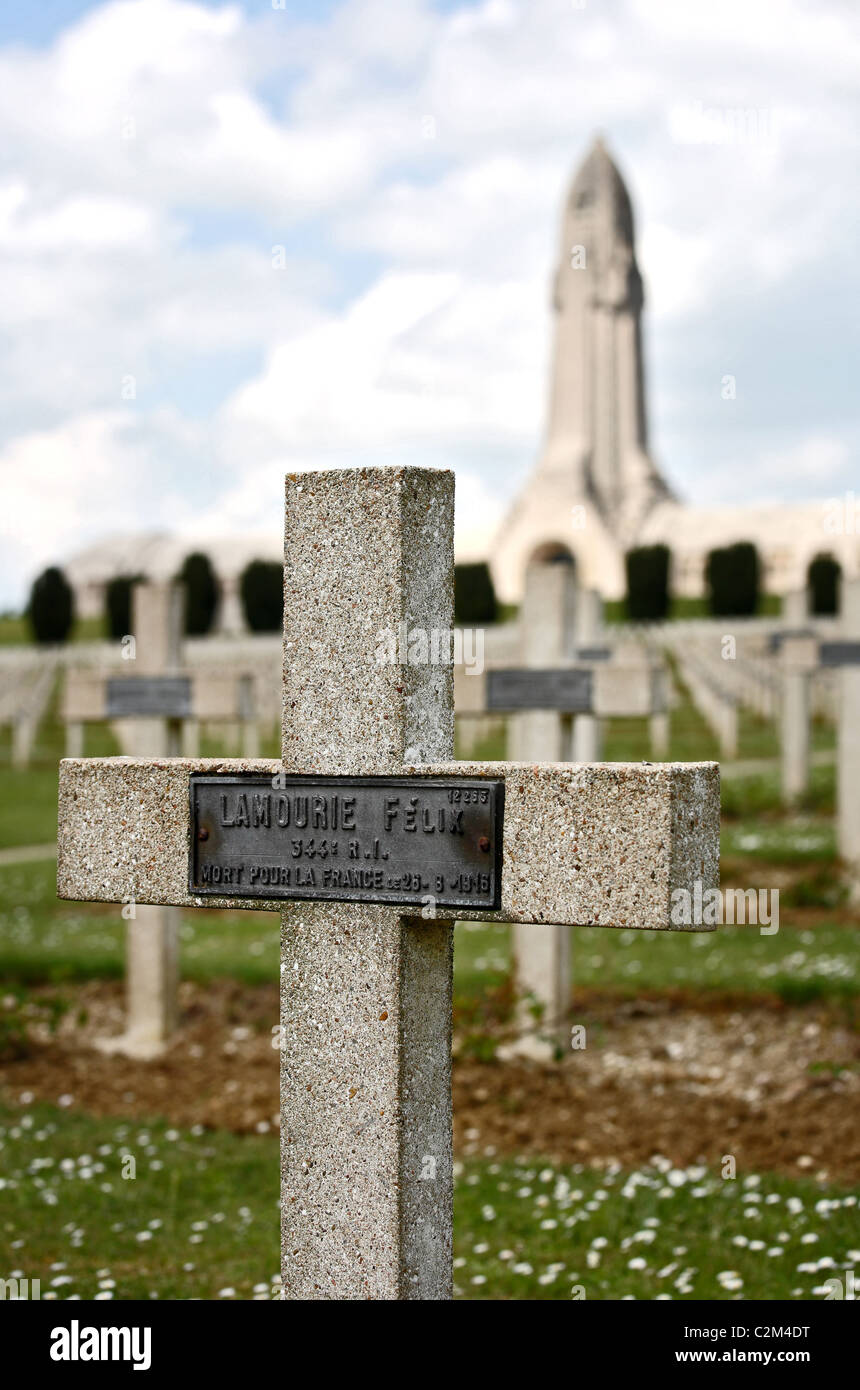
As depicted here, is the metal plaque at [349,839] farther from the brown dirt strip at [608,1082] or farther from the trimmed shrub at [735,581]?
the trimmed shrub at [735,581]

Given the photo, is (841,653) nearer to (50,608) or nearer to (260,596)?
(260,596)

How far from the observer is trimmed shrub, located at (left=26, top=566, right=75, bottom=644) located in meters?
33.7

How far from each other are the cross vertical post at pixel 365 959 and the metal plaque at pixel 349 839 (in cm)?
4

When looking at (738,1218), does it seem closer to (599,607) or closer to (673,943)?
(673,943)

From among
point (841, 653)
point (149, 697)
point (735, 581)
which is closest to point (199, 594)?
point (735, 581)

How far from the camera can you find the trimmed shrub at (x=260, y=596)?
34906 millimetres

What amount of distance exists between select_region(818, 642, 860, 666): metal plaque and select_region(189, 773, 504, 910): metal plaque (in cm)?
833

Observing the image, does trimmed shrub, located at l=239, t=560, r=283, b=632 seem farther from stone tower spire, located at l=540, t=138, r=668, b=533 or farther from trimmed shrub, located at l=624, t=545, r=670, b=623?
stone tower spire, located at l=540, t=138, r=668, b=533

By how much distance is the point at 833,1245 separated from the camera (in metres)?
4.30

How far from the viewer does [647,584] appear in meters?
36.9

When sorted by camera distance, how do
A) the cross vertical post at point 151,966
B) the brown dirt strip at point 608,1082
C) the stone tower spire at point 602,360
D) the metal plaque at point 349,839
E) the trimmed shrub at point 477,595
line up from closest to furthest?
the metal plaque at point 349,839
the brown dirt strip at point 608,1082
the cross vertical post at point 151,966
the trimmed shrub at point 477,595
the stone tower spire at point 602,360

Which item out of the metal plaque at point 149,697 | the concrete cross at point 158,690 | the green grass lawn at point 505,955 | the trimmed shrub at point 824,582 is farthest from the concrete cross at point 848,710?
the trimmed shrub at point 824,582
